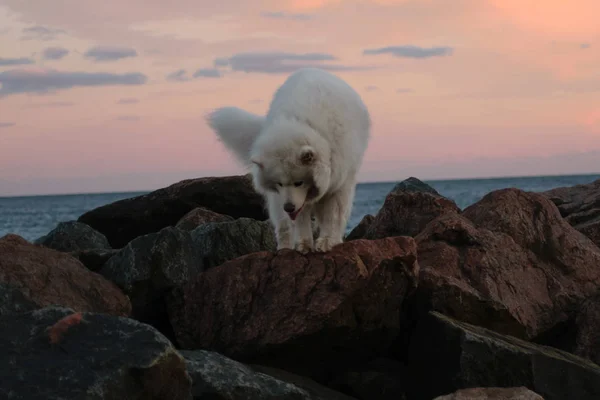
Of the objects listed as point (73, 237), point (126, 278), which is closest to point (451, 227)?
point (126, 278)

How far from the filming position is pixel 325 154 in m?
7.57

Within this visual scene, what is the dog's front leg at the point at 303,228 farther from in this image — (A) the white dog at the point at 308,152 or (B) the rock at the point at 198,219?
(B) the rock at the point at 198,219

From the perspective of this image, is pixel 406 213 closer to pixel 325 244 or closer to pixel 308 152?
pixel 325 244

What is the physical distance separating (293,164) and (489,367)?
2434 millimetres

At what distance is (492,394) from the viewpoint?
5434mm

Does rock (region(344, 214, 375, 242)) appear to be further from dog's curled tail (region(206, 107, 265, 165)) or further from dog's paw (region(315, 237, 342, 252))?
dog's paw (region(315, 237, 342, 252))

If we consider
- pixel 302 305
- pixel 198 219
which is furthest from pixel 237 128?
pixel 302 305

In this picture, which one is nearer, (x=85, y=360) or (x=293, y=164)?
(x=85, y=360)

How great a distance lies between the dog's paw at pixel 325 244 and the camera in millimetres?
7724

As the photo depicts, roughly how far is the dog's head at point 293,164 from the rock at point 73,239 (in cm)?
392

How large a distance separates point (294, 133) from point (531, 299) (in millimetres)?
2770

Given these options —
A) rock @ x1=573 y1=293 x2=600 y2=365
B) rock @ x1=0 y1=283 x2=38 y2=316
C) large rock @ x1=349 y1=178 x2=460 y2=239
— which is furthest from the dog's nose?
rock @ x1=573 y1=293 x2=600 y2=365

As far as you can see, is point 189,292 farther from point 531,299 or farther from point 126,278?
point 531,299

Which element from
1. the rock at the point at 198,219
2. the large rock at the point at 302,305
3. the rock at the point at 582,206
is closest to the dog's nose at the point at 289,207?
the large rock at the point at 302,305
